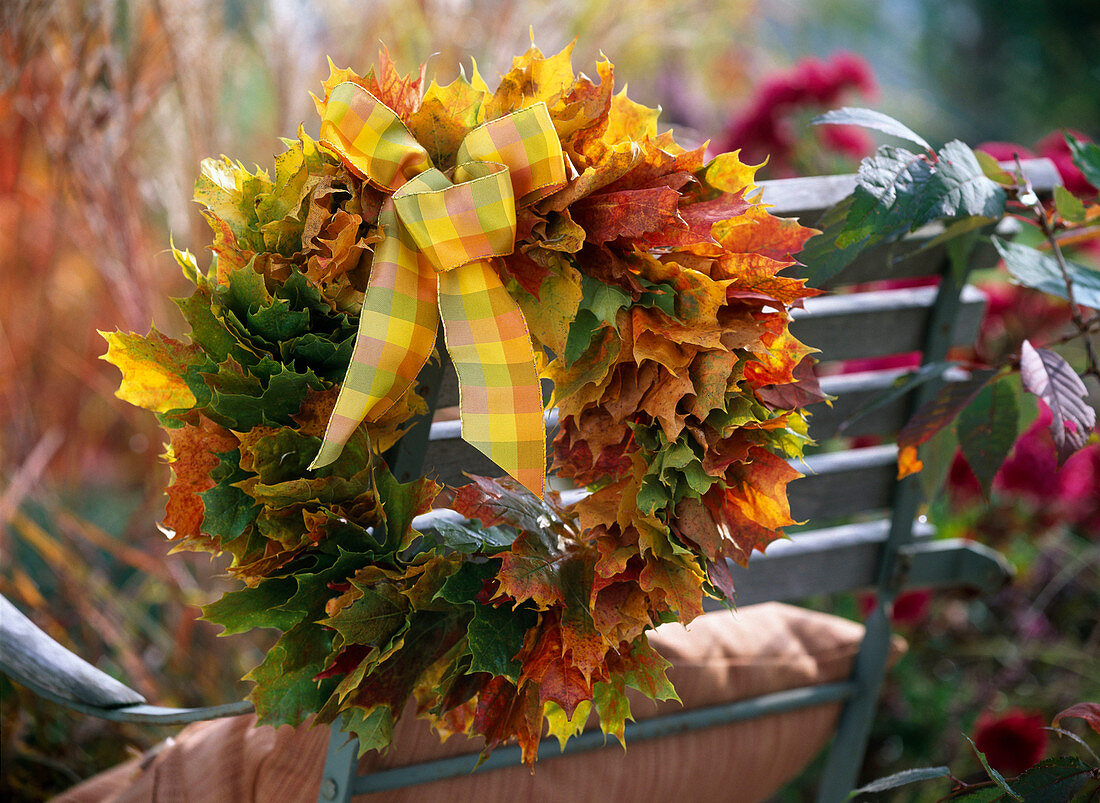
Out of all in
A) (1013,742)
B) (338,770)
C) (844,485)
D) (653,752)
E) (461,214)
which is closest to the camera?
(461,214)

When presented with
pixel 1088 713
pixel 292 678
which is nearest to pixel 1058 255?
pixel 1088 713

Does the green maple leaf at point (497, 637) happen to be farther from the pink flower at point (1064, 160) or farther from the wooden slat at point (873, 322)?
the pink flower at point (1064, 160)

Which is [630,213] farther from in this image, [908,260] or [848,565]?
[848,565]

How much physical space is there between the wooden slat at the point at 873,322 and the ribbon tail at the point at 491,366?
13.3 inches

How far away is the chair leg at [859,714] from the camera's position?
0.86 metres

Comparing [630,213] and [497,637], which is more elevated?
[630,213]

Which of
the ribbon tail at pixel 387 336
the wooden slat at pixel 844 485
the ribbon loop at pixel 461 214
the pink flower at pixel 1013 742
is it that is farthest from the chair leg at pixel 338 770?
the pink flower at pixel 1013 742

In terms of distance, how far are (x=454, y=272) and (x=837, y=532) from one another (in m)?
0.57

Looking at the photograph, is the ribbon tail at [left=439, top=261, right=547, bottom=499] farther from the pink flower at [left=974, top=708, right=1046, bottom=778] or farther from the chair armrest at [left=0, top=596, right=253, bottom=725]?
the pink flower at [left=974, top=708, right=1046, bottom=778]

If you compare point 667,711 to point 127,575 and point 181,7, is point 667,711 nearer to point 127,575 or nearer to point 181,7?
point 181,7

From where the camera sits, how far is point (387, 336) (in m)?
0.48

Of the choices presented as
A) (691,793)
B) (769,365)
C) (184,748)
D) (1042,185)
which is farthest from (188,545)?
(1042,185)

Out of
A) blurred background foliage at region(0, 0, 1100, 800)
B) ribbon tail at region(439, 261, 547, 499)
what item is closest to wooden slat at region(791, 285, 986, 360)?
ribbon tail at region(439, 261, 547, 499)

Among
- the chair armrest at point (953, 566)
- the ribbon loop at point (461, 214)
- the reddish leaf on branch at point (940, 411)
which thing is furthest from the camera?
the chair armrest at point (953, 566)
